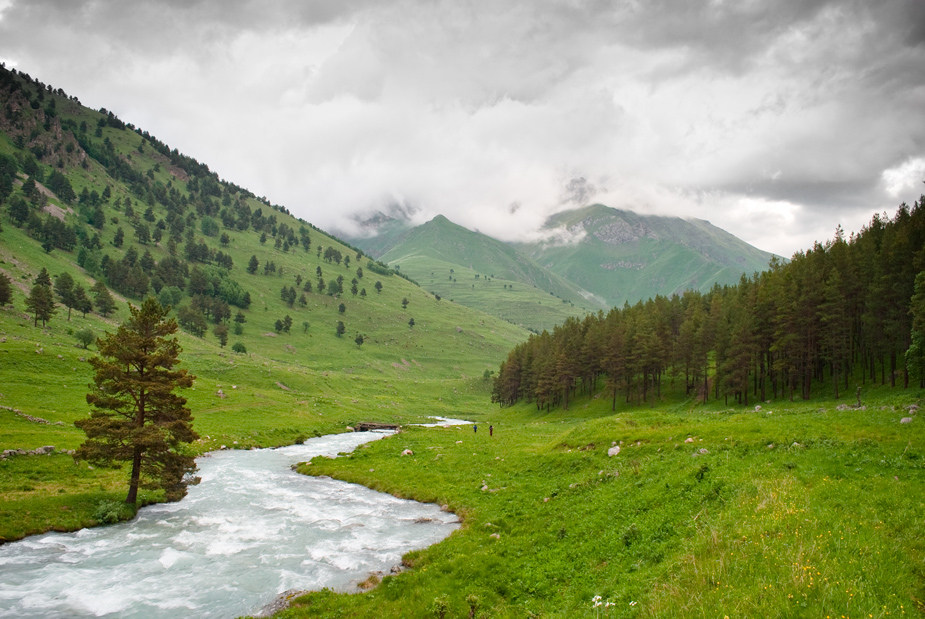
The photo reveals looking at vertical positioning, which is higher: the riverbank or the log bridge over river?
the riverbank

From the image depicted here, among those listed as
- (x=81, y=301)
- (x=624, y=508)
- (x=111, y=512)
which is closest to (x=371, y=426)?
(x=111, y=512)

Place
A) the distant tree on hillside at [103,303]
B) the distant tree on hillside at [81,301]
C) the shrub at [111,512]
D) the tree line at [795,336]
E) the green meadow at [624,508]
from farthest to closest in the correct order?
the distant tree on hillside at [103,303], the distant tree on hillside at [81,301], the tree line at [795,336], the shrub at [111,512], the green meadow at [624,508]

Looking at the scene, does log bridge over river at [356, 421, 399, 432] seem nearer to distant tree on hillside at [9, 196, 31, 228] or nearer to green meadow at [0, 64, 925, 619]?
green meadow at [0, 64, 925, 619]

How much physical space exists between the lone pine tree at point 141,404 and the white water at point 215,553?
3.75 m

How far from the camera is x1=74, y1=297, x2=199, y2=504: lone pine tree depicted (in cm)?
2655

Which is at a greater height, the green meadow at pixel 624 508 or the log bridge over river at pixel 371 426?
the green meadow at pixel 624 508

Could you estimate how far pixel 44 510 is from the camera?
25797mm

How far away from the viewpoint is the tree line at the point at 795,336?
58.2 meters

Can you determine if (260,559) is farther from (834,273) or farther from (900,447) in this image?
(834,273)

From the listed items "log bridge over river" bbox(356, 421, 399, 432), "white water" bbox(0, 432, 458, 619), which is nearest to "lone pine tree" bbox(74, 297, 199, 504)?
"white water" bbox(0, 432, 458, 619)

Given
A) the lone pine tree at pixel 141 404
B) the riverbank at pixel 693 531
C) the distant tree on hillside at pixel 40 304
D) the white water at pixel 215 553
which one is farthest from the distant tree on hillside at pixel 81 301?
the riverbank at pixel 693 531

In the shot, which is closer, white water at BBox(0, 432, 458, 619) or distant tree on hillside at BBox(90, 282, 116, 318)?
white water at BBox(0, 432, 458, 619)

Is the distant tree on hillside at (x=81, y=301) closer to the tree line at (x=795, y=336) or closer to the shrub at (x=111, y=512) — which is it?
the shrub at (x=111, y=512)

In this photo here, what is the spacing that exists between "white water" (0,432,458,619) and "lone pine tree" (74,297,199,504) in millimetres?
3753
